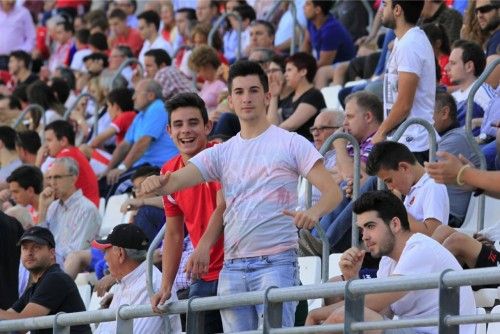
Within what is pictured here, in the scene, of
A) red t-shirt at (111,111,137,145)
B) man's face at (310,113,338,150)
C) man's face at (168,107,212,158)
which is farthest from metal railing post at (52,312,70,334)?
red t-shirt at (111,111,137,145)

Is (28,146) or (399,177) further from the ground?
(28,146)

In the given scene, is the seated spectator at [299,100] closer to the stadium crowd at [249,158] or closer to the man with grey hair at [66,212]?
the stadium crowd at [249,158]

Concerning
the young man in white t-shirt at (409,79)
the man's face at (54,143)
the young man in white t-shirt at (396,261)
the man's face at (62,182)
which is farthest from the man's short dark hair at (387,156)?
the man's face at (54,143)

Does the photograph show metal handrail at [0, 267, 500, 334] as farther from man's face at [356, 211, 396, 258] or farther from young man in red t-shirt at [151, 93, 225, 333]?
man's face at [356, 211, 396, 258]

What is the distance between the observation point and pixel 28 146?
1594cm

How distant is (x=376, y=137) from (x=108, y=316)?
243cm

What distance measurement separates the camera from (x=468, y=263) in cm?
905

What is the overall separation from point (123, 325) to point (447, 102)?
10.9 feet

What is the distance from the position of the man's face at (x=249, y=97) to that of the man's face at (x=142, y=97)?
6.76m

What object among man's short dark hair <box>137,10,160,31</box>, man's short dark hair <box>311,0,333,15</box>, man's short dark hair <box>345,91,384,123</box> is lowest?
man's short dark hair <box>345,91,384,123</box>

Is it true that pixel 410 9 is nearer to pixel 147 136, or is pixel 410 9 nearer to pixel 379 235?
pixel 379 235

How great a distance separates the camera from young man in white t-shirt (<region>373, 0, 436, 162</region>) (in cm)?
1063

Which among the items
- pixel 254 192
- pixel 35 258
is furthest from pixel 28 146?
pixel 254 192

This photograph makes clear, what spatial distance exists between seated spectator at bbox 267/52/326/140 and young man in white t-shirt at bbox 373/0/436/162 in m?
2.22
